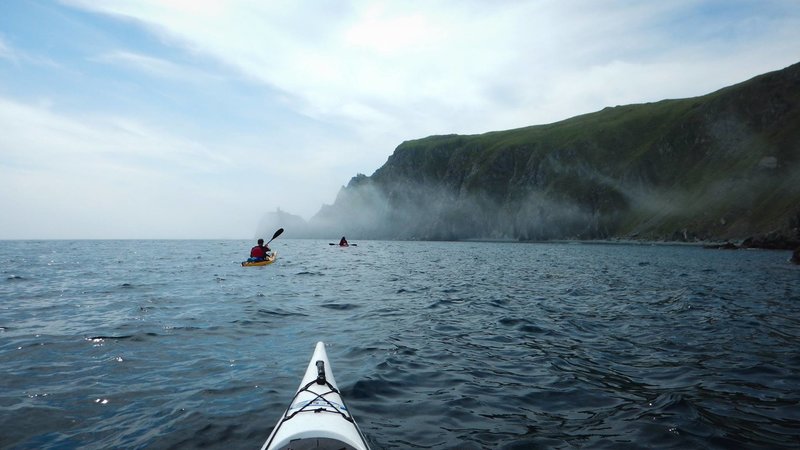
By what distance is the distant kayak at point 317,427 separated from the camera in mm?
5582

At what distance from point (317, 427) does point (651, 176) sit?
15846cm

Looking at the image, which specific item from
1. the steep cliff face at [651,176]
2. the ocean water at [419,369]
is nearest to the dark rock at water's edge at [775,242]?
the steep cliff face at [651,176]

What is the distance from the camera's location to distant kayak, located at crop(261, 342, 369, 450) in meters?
5.58

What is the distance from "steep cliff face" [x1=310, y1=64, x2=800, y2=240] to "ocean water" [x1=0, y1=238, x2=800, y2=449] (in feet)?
259

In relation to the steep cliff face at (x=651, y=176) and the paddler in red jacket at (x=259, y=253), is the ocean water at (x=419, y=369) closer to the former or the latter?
the paddler in red jacket at (x=259, y=253)

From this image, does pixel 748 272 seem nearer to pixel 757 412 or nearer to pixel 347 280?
pixel 347 280

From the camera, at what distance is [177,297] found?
21.4m

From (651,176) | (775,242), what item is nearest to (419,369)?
(775,242)

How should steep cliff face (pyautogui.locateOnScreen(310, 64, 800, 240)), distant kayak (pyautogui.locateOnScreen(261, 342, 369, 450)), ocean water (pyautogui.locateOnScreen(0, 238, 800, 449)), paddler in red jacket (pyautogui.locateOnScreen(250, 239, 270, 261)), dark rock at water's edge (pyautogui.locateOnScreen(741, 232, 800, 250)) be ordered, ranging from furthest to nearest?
steep cliff face (pyautogui.locateOnScreen(310, 64, 800, 240))
dark rock at water's edge (pyautogui.locateOnScreen(741, 232, 800, 250))
paddler in red jacket (pyautogui.locateOnScreen(250, 239, 270, 261))
ocean water (pyautogui.locateOnScreen(0, 238, 800, 449))
distant kayak (pyautogui.locateOnScreen(261, 342, 369, 450))

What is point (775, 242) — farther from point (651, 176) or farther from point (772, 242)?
point (651, 176)

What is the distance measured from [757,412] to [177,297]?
2222cm

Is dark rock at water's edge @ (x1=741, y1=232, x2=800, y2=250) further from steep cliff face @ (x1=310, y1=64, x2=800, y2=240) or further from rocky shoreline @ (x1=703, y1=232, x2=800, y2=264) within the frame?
steep cliff face @ (x1=310, y1=64, x2=800, y2=240)

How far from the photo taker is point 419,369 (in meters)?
10.7

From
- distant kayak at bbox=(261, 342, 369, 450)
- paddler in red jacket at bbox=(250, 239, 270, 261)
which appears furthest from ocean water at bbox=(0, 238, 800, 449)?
paddler in red jacket at bbox=(250, 239, 270, 261)
